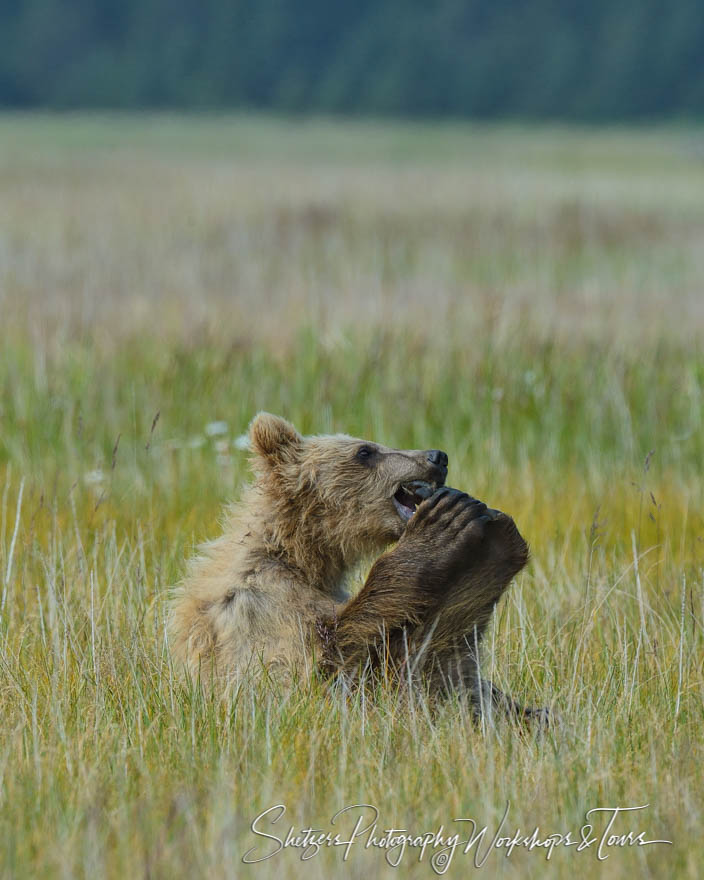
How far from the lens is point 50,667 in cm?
427

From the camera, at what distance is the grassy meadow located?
3.27 metres

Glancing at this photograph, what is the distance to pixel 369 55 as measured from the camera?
301ft

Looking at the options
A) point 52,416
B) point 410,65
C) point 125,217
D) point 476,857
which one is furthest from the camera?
point 410,65

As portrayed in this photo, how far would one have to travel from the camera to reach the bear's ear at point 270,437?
15.8 feet

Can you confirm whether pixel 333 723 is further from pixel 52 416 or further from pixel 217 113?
pixel 217 113

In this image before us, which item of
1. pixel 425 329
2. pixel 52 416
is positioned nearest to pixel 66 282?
pixel 425 329

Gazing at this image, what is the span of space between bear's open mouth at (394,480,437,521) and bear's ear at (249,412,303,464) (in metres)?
0.42

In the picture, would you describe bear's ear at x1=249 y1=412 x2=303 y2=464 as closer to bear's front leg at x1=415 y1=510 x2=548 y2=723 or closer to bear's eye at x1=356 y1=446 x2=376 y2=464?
bear's eye at x1=356 y1=446 x2=376 y2=464

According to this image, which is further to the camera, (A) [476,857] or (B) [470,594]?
(B) [470,594]

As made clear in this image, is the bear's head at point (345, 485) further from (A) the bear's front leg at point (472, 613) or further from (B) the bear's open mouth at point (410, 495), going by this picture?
(A) the bear's front leg at point (472, 613)

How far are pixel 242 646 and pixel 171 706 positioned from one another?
1.13 feet

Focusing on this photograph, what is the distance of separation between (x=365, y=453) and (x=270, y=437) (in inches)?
14.1

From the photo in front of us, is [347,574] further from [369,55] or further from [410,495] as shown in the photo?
[369,55]

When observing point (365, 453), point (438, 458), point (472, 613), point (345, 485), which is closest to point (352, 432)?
point (365, 453)
